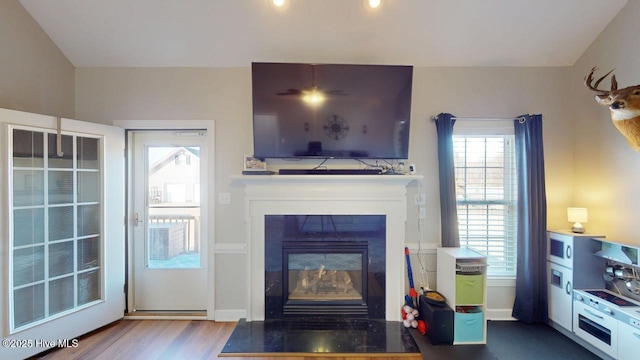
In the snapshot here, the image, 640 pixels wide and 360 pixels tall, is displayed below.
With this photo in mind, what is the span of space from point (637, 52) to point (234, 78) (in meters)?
3.45

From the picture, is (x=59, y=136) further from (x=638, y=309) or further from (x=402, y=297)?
(x=638, y=309)

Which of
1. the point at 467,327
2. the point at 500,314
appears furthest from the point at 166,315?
the point at 500,314

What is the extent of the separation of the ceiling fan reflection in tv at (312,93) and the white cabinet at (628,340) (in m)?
2.72

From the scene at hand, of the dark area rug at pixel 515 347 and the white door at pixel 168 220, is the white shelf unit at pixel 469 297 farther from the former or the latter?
the white door at pixel 168 220

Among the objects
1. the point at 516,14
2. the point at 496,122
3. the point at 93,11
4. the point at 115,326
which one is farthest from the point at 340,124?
the point at 115,326

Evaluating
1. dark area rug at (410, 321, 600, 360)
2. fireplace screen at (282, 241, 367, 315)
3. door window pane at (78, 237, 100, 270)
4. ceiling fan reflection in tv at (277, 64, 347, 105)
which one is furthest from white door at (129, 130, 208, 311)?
dark area rug at (410, 321, 600, 360)

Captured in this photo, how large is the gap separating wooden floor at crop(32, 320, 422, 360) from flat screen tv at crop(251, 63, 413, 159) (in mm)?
1689

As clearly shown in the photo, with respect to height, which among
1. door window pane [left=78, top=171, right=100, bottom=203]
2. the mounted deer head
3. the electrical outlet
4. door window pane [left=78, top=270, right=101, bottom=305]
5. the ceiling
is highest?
the ceiling

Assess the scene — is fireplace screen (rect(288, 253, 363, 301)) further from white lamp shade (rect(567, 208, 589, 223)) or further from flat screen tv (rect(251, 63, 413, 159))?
white lamp shade (rect(567, 208, 589, 223))

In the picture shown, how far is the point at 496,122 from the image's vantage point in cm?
252

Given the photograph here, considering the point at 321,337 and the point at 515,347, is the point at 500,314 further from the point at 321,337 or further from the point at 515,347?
the point at 321,337

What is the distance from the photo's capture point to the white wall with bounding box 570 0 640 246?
2049mm

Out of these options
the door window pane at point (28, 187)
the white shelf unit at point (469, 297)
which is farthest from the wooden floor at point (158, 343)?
the door window pane at point (28, 187)

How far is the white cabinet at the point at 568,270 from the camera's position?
2148 mm
